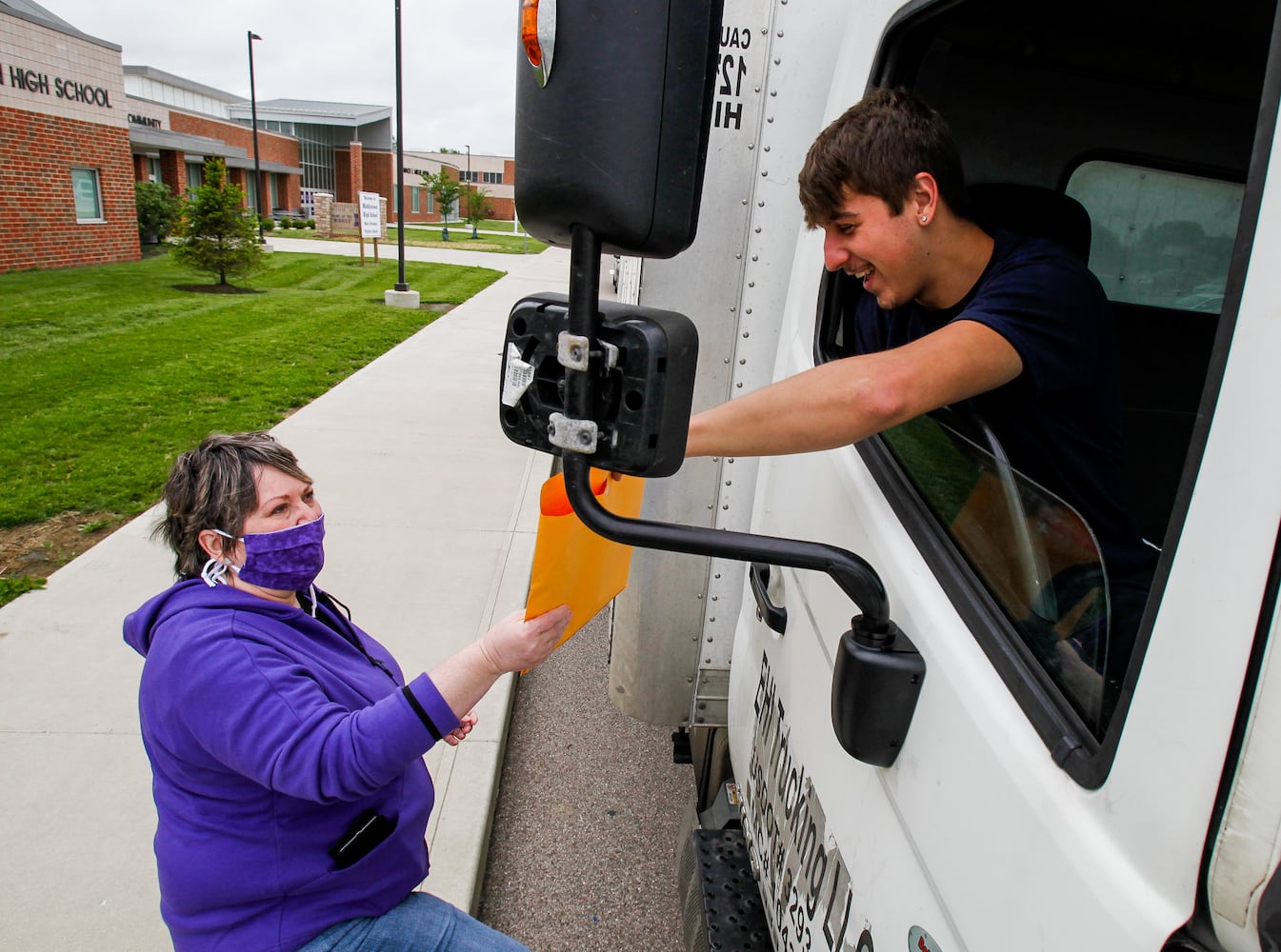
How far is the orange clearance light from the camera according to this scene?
923 millimetres

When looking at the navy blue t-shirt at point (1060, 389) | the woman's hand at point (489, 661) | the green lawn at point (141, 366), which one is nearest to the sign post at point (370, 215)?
the green lawn at point (141, 366)

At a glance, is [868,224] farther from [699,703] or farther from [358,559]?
[358,559]

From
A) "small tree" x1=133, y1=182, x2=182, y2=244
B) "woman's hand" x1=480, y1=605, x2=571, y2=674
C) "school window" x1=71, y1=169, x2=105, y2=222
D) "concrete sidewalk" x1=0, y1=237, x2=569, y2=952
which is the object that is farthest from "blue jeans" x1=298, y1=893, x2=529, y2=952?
"small tree" x1=133, y1=182, x2=182, y2=244

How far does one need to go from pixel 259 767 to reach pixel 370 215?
1918cm

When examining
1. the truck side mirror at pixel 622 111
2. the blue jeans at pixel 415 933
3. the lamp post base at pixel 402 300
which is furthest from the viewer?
the lamp post base at pixel 402 300

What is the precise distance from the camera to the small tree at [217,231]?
14.6 meters

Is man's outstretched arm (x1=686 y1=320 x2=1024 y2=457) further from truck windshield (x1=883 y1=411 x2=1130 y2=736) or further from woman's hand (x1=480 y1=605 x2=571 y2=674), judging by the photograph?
woman's hand (x1=480 y1=605 x2=571 y2=674)

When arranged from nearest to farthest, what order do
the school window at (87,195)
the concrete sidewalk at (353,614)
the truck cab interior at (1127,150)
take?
the truck cab interior at (1127,150)
the concrete sidewalk at (353,614)
the school window at (87,195)

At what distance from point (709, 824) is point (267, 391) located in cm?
702

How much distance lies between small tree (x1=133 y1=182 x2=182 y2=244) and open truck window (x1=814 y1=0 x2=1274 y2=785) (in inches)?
916

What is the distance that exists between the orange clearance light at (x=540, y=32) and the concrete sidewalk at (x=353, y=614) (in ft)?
7.99

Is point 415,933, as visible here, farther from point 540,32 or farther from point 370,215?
point 370,215

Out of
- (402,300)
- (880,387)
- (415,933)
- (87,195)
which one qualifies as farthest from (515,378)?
(87,195)

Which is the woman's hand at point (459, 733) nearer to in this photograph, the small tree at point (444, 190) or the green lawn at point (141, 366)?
the green lawn at point (141, 366)
